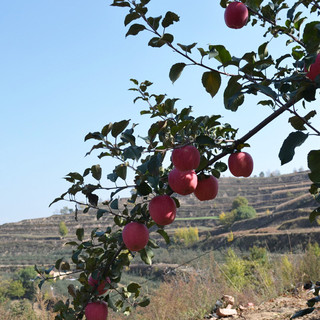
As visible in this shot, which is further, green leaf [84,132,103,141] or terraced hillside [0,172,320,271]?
terraced hillside [0,172,320,271]

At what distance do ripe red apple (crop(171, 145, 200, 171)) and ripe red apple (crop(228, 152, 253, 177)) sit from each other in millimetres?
192

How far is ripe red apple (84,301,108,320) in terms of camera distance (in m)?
1.49

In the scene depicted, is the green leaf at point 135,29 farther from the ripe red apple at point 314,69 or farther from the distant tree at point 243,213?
the distant tree at point 243,213

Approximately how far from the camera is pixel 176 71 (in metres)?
1.02

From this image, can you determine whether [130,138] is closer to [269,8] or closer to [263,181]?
[269,8]

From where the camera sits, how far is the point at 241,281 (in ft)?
18.0

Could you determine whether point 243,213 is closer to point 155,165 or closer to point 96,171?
point 96,171

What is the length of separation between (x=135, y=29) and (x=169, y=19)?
105 mm

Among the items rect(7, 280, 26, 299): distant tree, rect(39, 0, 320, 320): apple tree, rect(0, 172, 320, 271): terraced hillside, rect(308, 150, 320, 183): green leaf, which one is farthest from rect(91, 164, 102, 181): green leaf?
rect(0, 172, 320, 271): terraced hillside

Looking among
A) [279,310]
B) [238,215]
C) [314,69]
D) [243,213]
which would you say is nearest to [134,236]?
[314,69]

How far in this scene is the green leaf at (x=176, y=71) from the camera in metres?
1.02

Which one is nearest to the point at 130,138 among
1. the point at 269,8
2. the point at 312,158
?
the point at 312,158

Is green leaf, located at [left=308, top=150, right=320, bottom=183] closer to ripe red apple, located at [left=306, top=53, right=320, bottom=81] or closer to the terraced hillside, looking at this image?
ripe red apple, located at [left=306, top=53, right=320, bottom=81]

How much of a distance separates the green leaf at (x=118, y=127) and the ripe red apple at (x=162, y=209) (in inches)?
9.9
